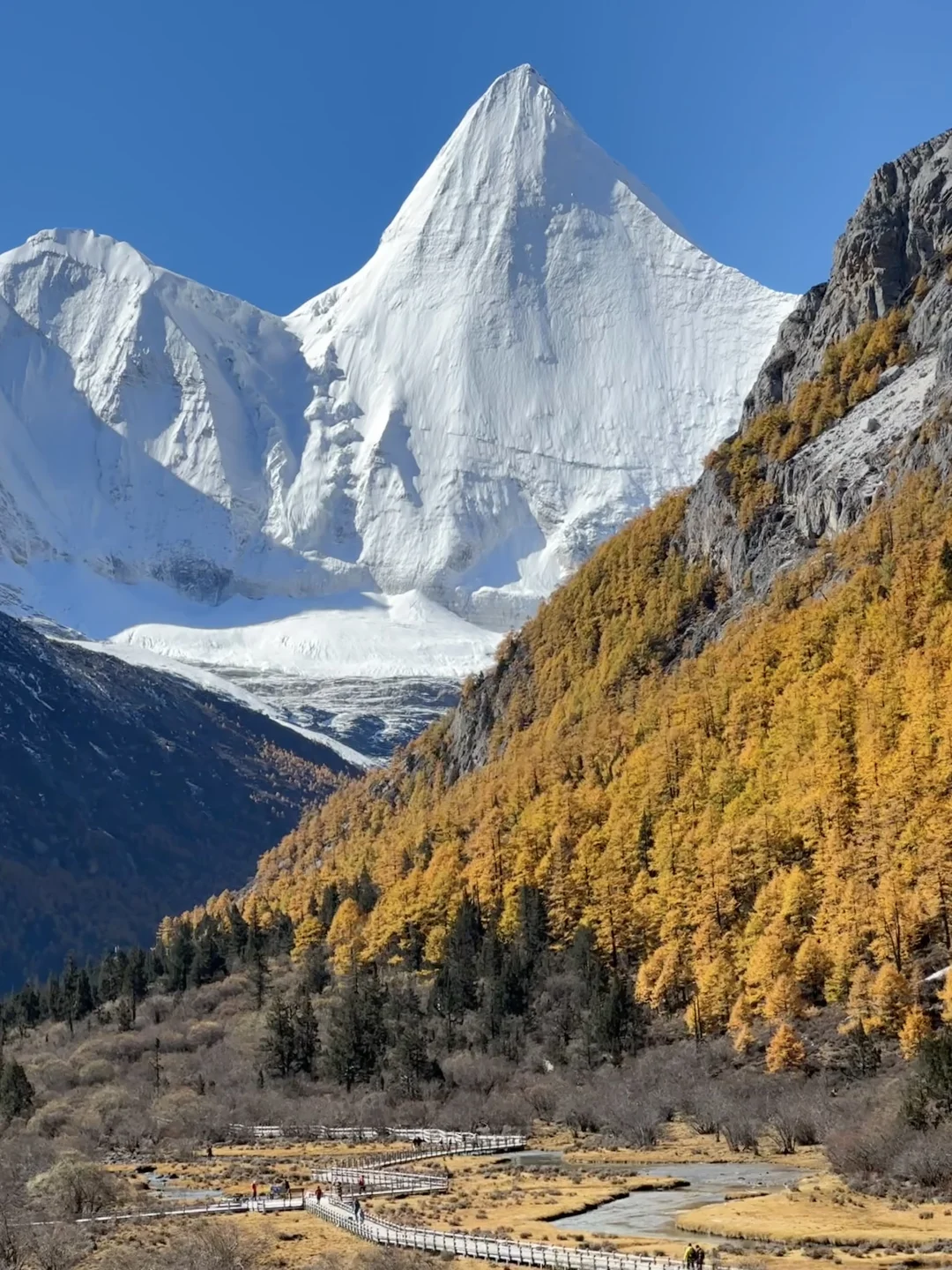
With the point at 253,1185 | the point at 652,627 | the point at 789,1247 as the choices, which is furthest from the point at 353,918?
the point at 789,1247

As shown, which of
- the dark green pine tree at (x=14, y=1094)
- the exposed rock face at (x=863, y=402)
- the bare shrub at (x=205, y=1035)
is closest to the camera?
the dark green pine tree at (x=14, y=1094)

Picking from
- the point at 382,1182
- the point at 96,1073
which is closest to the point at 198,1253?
the point at 382,1182

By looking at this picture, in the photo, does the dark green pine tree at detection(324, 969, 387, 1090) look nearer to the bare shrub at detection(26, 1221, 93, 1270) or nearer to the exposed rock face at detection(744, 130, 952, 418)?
the bare shrub at detection(26, 1221, 93, 1270)

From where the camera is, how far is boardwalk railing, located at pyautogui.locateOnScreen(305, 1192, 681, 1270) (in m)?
41.0

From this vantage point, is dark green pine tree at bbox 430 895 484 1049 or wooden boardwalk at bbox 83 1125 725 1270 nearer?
wooden boardwalk at bbox 83 1125 725 1270

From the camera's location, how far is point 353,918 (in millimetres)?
125188

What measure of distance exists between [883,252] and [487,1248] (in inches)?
4669

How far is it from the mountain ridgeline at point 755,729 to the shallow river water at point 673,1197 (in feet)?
45.7

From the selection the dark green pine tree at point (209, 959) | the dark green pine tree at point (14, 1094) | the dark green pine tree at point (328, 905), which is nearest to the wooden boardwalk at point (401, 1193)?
the dark green pine tree at point (14, 1094)

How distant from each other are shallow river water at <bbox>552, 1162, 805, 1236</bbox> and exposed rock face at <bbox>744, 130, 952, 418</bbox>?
9566 centimetres

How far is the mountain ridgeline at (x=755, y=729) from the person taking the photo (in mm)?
82500

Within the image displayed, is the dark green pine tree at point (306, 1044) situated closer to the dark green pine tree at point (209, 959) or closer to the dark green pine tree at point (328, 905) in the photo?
the dark green pine tree at point (328, 905)

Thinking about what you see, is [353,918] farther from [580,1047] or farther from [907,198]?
[907,198]

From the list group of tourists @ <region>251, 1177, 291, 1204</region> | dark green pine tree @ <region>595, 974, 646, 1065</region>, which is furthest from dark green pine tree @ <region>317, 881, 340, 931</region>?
group of tourists @ <region>251, 1177, 291, 1204</region>
